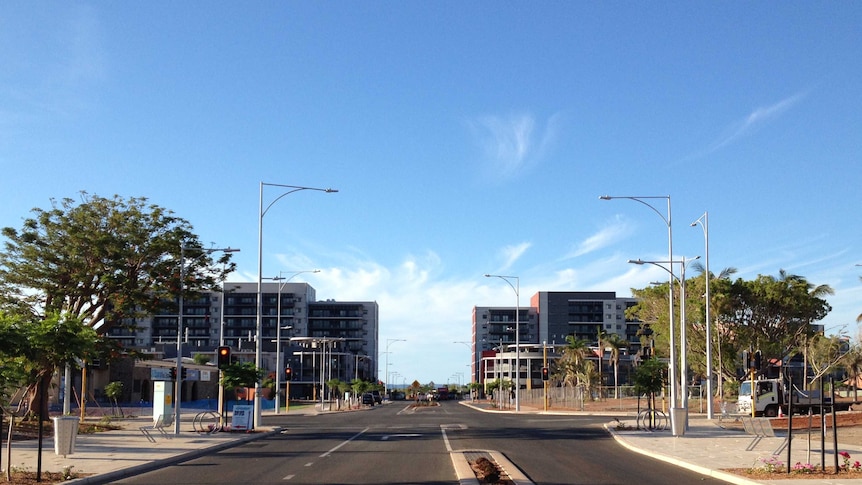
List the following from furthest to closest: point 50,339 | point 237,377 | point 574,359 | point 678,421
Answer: point 574,359
point 237,377
point 678,421
point 50,339

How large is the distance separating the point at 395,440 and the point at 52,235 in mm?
19105

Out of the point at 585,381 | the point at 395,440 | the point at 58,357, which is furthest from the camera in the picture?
the point at 585,381

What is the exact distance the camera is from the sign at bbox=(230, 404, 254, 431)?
118 ft

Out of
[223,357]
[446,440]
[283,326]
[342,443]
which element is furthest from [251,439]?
[283,326]

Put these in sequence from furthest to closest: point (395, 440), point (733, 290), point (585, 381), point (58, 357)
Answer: point (585, 381)
point (733, 290)
point (395, 440)
point (58, 357)

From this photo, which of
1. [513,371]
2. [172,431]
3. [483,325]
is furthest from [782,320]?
[483,325]

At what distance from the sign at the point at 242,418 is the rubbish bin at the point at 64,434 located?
44.6 ft

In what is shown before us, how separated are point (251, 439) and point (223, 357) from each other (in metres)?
4.12

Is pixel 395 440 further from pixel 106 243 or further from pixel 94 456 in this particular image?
pixel 106 243

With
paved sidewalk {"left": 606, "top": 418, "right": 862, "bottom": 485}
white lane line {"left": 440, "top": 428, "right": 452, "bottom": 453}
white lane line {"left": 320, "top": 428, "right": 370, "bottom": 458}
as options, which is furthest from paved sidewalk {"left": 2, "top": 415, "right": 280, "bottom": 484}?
paved sidewalk {"left": 606, "top": 418, "right": 862, "bottom": 485}

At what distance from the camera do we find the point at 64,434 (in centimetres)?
2217

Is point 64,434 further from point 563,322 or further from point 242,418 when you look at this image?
point 563,322

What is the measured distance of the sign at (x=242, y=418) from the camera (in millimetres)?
35844

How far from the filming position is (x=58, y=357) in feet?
68.6
